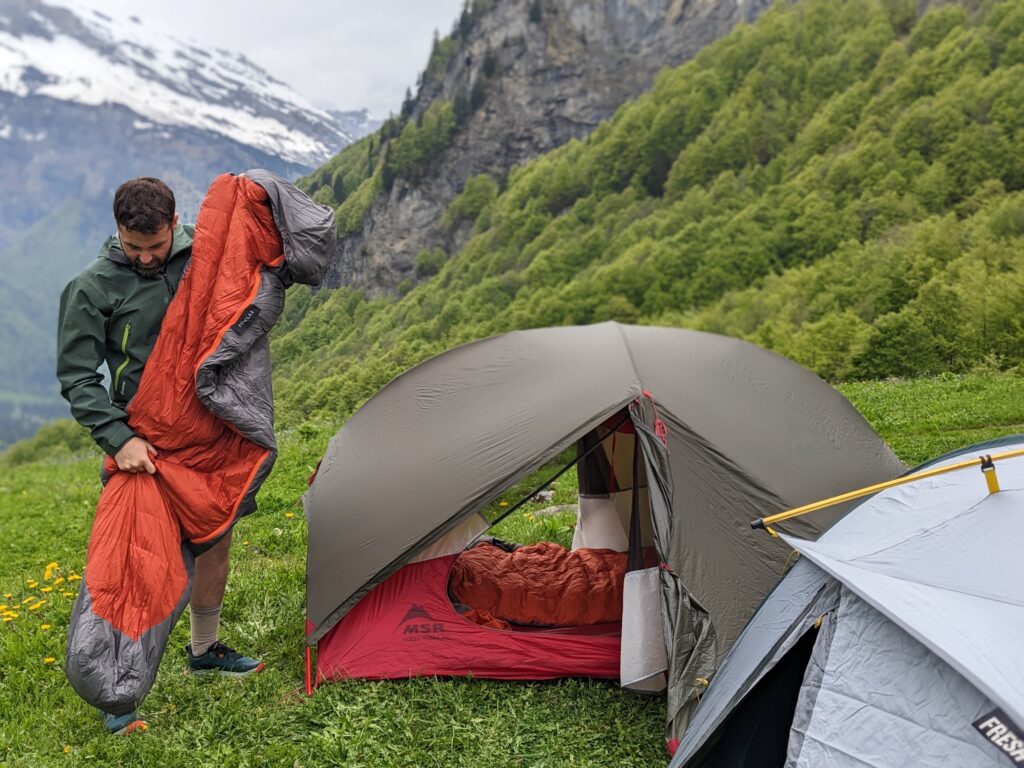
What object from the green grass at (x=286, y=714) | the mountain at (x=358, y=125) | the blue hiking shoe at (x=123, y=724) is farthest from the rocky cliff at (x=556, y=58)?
the blue hiking shoe at (x=123, y=724)

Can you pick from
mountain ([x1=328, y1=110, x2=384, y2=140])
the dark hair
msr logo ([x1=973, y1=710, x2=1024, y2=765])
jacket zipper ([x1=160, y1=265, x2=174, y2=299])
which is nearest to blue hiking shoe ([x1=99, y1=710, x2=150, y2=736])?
jacket zipper ([x1=160, y1=265, x2=174, y2=299])

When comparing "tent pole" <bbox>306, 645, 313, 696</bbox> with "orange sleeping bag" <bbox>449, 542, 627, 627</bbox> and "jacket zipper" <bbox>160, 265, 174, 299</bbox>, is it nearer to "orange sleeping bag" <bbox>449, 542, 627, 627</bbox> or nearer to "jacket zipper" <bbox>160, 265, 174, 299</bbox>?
"orange sleeping bag" <bbox>449, 542, 627, 627</bbox>

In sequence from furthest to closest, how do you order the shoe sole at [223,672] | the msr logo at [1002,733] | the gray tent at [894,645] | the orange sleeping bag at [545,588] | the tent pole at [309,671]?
the orange sleeping bag at [545,588]
the shoe sole at [223,672]
the tent pole at [309,671]
the gray tent at [894,645]
the msr logo at [1002,733]

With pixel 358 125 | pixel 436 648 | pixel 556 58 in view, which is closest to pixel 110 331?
pixel 436 648

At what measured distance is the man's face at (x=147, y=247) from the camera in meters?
3.71

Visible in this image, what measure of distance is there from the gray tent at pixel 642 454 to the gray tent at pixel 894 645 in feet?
1.87

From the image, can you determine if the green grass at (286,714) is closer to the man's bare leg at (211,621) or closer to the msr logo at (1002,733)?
the man's bare leg at (211,621)

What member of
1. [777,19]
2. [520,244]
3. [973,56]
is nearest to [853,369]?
[520,244]

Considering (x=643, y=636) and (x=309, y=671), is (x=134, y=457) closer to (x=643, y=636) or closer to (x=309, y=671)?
(x=309, y=671)

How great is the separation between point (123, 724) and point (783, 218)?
5944cm

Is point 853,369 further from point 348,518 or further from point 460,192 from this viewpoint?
point 348,518

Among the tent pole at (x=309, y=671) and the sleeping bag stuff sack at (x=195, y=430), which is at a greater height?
the sleeping bag stuff sack at (x=195, y=430)

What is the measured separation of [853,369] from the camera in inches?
912

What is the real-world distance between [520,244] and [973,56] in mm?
38304
